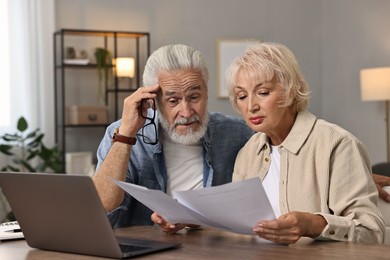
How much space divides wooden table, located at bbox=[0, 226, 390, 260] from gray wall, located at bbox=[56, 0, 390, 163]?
4743 millimetres

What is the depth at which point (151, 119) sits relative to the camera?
2.52m

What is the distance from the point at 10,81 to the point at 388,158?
324cm

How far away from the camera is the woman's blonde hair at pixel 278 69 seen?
87.7 inches

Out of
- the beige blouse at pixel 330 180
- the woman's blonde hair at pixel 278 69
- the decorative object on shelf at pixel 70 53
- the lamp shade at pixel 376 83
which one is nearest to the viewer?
the beige blouse at pixel 330 180

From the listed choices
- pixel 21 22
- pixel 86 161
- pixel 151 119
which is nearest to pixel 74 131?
pixel 86 161

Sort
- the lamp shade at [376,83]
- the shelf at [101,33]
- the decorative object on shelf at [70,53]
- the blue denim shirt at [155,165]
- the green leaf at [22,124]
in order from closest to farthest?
1. the blue denim shirt at [155,165]
2. the green leaf at [22,124]
3. the lamp shade at [376,83]
4. the shelf at [101,33]
5. the decorative object on shelf at [70,53]

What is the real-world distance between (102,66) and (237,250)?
15.3ft

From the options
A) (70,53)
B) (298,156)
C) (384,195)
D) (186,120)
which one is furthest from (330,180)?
(70,53)

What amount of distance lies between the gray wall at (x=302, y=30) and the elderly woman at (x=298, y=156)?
14.7 feet

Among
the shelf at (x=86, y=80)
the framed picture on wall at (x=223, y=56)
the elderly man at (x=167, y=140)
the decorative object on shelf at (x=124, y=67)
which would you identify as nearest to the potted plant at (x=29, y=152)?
the shelf at (x=86, y=80)

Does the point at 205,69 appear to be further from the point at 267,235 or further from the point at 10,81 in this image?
the point at 10,81

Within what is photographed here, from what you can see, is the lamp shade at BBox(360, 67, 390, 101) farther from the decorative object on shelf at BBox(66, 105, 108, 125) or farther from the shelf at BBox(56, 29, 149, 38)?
the decorative object on shelf at BBox(66, 105, 108, 125)

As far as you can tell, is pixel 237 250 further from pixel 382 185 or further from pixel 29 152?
pixel 29 152

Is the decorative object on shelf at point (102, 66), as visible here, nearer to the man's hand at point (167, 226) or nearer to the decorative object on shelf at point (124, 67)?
the decorative object on shelf at point (124, 67)
